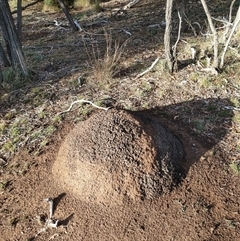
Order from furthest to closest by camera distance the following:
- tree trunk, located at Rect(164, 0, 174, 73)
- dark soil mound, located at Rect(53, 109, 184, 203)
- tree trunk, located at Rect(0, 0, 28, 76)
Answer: tree trunk, located at Rect(0, 0, 28, 76) → tree trunk, located at Rect(164, 0, 174, 73) → dark soil mound, located at Rect(53, 109, 184, 203)

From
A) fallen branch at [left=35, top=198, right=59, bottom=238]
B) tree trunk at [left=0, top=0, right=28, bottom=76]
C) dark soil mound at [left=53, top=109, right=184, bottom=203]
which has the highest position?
tree trunk at [left=0, top=0, right=28, bottom=76]

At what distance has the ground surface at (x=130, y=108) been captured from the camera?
2682 mm

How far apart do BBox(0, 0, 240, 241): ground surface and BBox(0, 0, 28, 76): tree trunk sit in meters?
0.29

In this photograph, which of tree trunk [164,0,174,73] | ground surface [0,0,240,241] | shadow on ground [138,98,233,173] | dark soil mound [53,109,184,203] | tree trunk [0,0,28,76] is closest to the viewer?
ground surface [0,0,240,241]

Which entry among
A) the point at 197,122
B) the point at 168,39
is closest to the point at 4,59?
the point at 168,39

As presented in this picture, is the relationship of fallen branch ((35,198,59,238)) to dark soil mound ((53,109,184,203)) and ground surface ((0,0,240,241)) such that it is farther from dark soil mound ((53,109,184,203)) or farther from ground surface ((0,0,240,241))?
dark soil mound ((53,109,184,203))

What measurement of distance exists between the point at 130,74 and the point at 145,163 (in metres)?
2.01

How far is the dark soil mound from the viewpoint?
2.79 m

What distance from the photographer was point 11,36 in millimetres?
4590

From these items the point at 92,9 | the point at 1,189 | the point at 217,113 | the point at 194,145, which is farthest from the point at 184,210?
the point at 92,9

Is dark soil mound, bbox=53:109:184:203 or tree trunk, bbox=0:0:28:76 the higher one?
tree trunk, bbox=0:0:28:76

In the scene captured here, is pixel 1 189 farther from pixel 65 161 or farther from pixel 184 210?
pixel 184 210

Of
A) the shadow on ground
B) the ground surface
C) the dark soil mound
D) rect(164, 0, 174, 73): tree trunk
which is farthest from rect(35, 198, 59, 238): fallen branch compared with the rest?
rect(164, 0, 174, 73): tree trunk

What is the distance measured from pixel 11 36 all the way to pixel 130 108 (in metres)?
2.06
